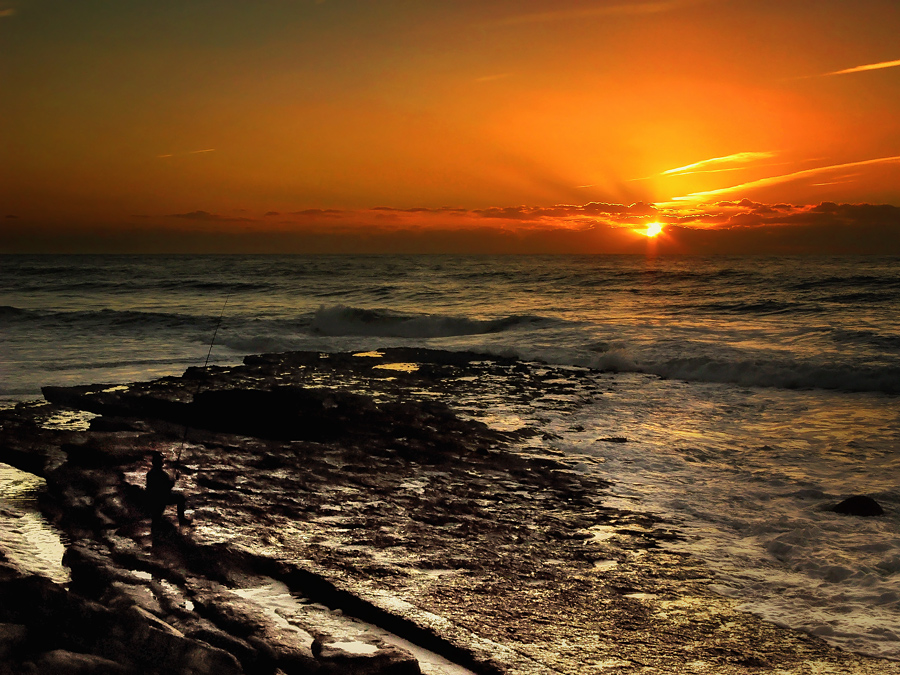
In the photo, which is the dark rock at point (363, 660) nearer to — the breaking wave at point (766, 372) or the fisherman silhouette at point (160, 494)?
the fisherman silhouette at point (160, 494)

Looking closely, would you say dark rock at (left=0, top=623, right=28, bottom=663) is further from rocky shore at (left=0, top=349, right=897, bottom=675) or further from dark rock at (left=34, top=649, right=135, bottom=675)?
dark rock at (left=34, top=649, right=135, bottom=675)

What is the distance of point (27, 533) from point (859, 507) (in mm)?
5827

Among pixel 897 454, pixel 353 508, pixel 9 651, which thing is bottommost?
pixel 897 454

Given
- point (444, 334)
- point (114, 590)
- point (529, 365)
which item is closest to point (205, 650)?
point (114, 590)

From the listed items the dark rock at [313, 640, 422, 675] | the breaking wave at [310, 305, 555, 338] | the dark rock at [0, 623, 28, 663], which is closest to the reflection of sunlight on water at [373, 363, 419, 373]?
the breaking wave at [310, 305, 555, 338]

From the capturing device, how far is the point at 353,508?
4590mm

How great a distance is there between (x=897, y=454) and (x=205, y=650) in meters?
7.01

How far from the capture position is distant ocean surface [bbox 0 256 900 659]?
4102 millimetres

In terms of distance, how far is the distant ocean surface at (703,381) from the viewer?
4.10 meters

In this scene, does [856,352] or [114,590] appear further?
[856,352]

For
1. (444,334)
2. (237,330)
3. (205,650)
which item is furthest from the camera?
(444,334)

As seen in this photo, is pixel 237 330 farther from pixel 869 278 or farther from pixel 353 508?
pixel 869 278

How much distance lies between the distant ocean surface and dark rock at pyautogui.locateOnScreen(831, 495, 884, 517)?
0.10 metres

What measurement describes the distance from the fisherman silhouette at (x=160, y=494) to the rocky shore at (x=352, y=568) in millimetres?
65
